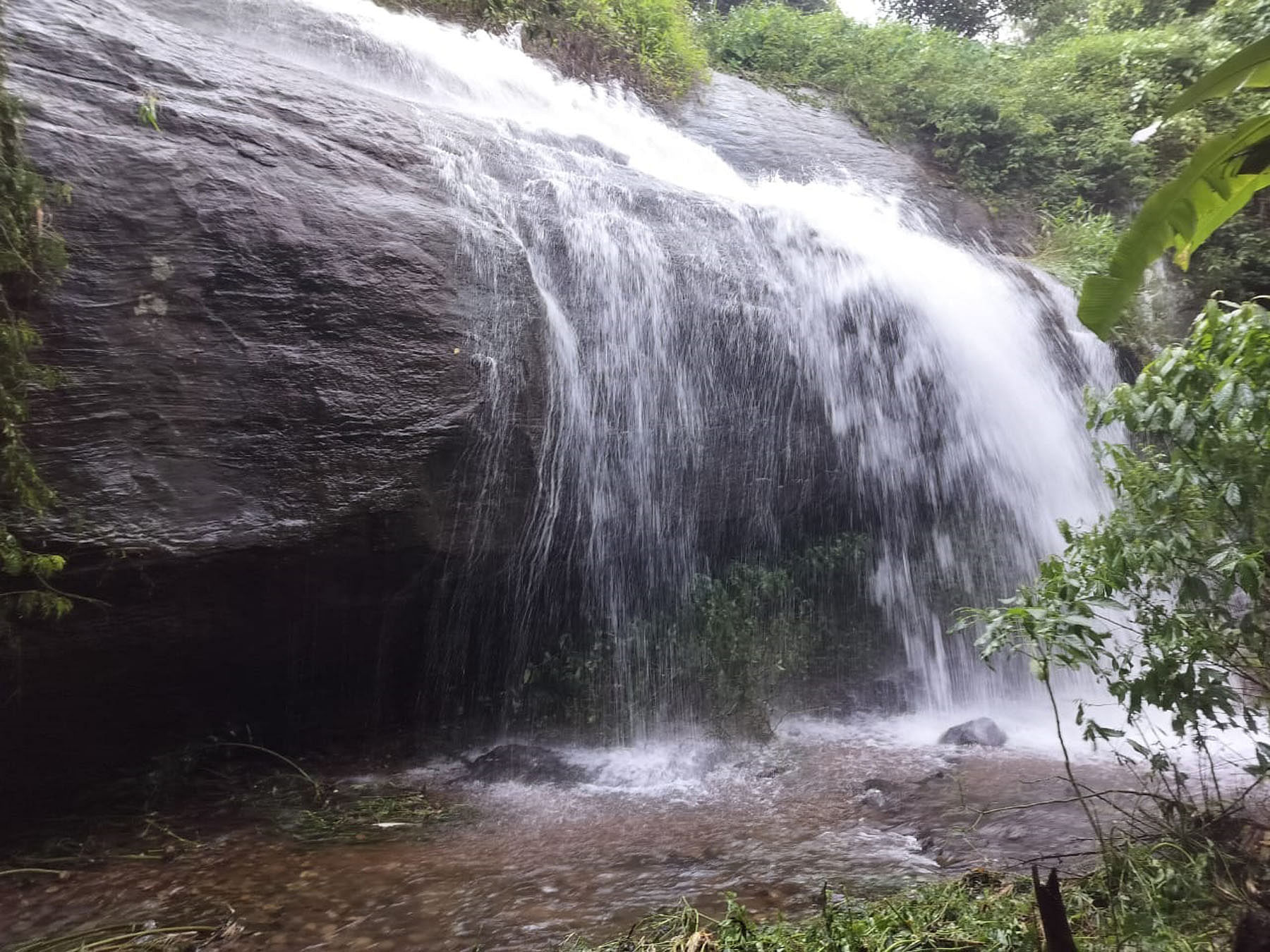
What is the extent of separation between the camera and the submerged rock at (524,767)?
17.5ft

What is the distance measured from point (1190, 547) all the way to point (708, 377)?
13.4 feet

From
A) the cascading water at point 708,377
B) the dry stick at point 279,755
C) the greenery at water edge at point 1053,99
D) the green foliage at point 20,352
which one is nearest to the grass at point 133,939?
the green foliage at point 20,352

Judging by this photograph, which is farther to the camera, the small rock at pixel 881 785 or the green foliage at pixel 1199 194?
the small rock at pixel 881 785

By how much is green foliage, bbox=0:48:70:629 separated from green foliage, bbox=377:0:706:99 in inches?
293

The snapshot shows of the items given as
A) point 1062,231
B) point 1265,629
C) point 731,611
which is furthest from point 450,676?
point 1062,231

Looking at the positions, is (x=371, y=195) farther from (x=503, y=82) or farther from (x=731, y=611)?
(x=503, y=82)

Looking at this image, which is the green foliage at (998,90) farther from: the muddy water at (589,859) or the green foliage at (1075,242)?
the muddy water at (589,859)

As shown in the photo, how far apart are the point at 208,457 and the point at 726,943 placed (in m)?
3.40

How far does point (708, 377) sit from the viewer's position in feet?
21.7

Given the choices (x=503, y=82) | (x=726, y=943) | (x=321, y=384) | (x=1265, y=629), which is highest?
(x=503, y=82)

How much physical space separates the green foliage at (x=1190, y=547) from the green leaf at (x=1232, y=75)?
2.37 ft

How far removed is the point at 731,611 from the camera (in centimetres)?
686

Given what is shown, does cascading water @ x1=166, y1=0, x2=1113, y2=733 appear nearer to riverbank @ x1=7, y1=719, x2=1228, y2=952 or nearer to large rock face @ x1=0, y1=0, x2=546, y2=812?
large rock face @ x1=0, y1=0, x2=546, y2=812

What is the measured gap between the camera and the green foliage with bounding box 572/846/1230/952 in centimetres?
234
